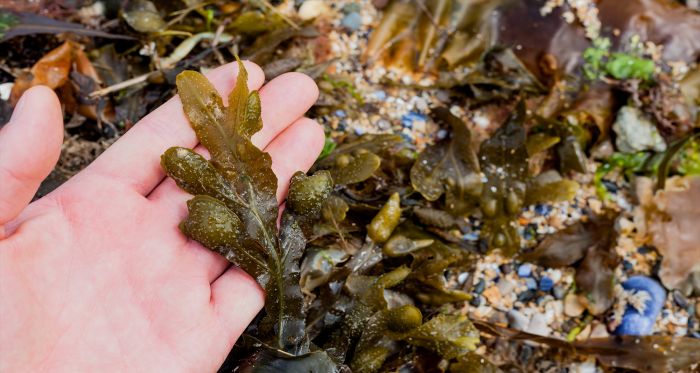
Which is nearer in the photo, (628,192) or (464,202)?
(464,202)

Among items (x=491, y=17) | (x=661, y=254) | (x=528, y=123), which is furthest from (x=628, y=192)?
(x=491, y=17)

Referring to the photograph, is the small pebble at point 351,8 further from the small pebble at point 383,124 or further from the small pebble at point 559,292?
the small pebble at point 559,292

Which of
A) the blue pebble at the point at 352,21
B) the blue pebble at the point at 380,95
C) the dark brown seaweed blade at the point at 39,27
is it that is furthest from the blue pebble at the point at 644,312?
the dark brown seaweed blade at the point at 39,27

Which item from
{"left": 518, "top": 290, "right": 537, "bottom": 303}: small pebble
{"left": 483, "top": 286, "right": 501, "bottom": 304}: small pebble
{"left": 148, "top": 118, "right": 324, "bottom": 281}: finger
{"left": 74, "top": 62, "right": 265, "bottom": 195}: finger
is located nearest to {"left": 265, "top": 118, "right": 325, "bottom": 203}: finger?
{"left": 148, "top": 118, "right": 324, "bottom": 281}: finger

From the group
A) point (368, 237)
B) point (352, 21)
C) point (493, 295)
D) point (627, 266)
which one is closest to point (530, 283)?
point (493, 295)

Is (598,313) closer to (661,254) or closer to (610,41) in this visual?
(661,254)

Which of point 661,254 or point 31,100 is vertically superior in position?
point 31,100
